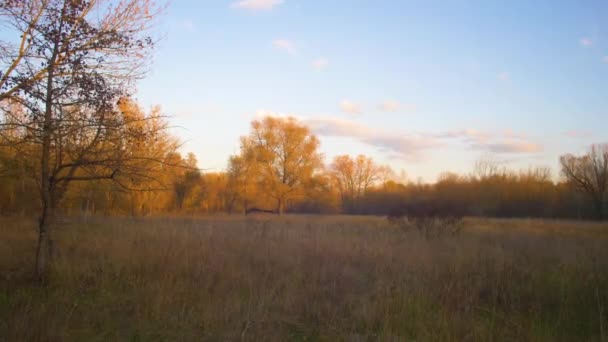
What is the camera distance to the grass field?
163 inches

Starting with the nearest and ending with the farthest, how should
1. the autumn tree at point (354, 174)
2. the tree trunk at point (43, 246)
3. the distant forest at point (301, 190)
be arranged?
the tree trunk at point (43, 246) < the distant forest at point (301, 190) < the autumn tree at point (354, 174)

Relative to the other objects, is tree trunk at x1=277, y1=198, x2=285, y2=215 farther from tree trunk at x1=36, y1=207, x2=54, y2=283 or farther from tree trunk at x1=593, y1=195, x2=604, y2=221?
tree trunk at x1=593, y1=195, x2=604, y2=221

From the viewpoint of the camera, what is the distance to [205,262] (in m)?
6.62

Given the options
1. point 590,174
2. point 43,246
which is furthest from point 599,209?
point 43,246

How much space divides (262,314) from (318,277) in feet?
6.26

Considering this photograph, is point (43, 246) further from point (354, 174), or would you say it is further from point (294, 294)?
point (354, 174)

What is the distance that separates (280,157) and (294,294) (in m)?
27.4

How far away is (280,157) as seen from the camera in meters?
32.4

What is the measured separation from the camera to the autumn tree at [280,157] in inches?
1242

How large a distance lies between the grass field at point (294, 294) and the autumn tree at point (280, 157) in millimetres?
23063

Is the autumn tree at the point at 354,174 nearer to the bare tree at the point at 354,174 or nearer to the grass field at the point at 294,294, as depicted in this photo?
the bare tree at the point at 354,174

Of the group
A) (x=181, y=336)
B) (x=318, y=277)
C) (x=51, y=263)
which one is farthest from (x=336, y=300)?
(x=51, y=263)

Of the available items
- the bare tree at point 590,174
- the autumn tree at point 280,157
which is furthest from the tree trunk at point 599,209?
the autumn tree at point 280,157

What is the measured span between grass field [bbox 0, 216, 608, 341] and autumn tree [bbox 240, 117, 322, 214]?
75.7 feet
